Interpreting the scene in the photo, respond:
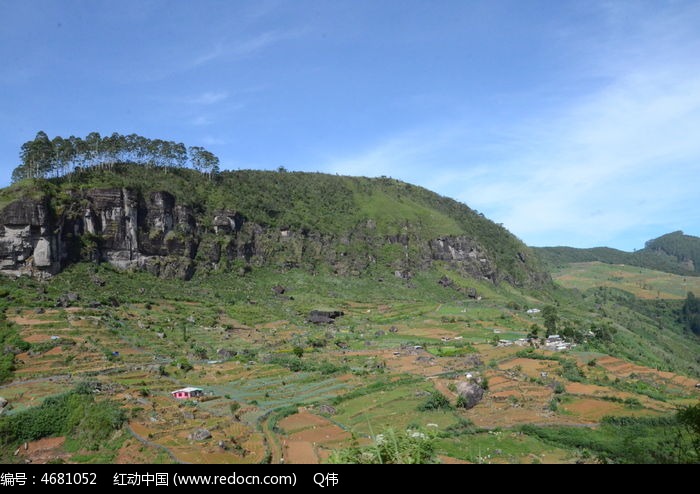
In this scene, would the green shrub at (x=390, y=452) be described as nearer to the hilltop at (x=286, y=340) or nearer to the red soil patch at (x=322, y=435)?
the hilltop at (x=286, y=340)

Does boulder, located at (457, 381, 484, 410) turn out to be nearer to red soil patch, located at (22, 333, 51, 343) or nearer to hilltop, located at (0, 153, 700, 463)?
hilltop, located at (0, 153, 700, 463)

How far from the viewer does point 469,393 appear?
3628 cm

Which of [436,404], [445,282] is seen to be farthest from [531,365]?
[445,282]

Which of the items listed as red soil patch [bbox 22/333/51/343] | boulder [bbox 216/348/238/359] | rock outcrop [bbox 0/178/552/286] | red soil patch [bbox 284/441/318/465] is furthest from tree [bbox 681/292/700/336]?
red soil patch [bbox 22/333/51/343]

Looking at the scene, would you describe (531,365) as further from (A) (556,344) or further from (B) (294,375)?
(B) (294,375)

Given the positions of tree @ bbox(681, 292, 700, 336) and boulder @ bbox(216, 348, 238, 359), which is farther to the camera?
tree @ bbox(681, 292, 700, 336)

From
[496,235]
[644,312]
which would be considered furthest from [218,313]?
[644,312]

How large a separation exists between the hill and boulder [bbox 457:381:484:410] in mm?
69973

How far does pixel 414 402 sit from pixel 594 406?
13.3 metres

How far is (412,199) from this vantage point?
168250 mm

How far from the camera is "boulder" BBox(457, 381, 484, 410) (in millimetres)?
35394

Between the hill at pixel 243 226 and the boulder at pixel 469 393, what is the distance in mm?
69973

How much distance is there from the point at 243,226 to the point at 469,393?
8707 centimetres
